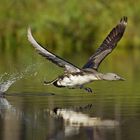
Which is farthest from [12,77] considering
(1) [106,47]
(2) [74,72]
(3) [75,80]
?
(3) [75,80]

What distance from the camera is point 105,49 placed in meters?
15.2

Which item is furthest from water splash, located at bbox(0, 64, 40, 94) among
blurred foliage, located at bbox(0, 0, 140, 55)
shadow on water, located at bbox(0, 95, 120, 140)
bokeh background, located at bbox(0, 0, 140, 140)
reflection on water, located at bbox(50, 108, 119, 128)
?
blurred foliage, located at bbox(0, 0, 140, 55)

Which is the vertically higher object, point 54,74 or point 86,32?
point 86,32

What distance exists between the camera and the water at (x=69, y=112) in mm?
11639

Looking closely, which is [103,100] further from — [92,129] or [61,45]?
[61,45]

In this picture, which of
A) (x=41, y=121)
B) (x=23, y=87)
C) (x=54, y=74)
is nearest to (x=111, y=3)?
(x=54, y=74)

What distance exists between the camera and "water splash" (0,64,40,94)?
688 inches

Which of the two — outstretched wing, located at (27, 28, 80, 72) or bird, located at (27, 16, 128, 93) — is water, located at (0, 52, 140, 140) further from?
outstretched wing, located at (27, 28, 80, 72)

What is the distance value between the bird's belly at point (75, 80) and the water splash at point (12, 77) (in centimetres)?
275

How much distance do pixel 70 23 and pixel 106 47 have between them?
88.8ft

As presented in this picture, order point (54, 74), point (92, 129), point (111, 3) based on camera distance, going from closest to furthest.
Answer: point (92, 129) → point (54, 74) → point (111, 3)

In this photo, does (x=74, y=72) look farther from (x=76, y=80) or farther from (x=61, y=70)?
(x=61, y=70)

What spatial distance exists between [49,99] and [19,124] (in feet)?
10.8

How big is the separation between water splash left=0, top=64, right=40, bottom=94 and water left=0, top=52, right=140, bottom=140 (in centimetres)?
4
